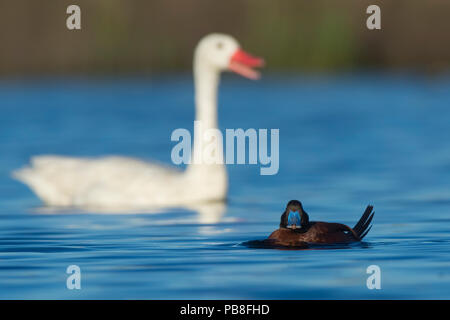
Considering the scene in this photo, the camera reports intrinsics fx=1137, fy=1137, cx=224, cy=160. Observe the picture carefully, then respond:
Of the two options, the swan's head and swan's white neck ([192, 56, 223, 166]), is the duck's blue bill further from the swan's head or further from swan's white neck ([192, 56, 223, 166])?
the swan's head

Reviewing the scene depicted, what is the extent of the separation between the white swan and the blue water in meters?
0.34

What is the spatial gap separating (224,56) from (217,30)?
2319cm

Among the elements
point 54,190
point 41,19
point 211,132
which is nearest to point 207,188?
point 211,132

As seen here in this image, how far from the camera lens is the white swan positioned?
12.6m

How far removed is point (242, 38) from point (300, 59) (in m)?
2.38

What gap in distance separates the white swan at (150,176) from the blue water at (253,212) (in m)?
0.34

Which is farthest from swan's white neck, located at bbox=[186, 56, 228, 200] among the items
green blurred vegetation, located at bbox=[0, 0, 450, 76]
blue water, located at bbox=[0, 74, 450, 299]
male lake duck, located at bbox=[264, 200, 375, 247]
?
green blurred vegetation, located at bbox=[0, 0, 450, 76]

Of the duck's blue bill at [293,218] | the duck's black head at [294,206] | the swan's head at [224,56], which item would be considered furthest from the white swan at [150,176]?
the duck's black head at [294,206]

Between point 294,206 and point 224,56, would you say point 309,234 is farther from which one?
point 224,56

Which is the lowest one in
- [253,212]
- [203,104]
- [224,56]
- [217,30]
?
[253,212]

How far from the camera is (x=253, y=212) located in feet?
39.9

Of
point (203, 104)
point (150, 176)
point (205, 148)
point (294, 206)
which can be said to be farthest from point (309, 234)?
point (203, 104)

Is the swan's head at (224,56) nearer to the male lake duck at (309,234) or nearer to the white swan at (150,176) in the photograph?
the white swan at (150,176)

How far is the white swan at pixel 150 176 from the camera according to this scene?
12.6 metres
